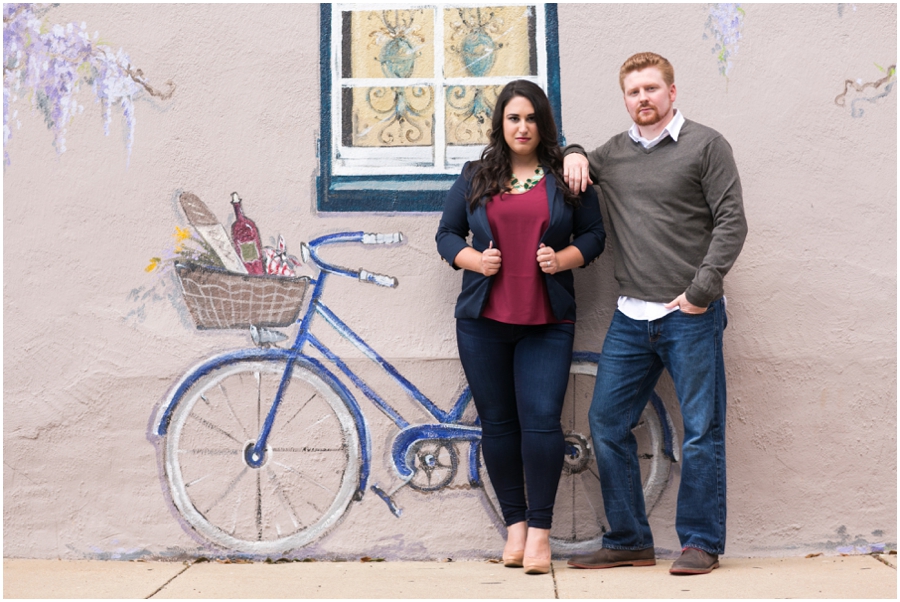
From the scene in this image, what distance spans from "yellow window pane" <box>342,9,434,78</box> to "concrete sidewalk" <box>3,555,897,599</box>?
7.59 feet

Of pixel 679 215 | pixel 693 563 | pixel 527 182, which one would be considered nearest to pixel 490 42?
pixel 527 182

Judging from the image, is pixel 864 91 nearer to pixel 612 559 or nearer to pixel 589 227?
pixel 589 227

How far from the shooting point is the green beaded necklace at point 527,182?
3736mm

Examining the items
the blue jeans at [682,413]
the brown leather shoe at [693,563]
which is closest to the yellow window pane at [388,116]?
the blue jeans at [682,413]

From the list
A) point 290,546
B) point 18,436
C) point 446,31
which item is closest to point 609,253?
point 446,31

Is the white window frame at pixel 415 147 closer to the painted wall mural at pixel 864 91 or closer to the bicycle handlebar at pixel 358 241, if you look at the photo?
the bicycle handlebar at pixel 358 241

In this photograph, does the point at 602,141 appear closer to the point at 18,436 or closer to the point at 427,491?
the point at 427,491

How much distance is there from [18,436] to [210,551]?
3.55ft

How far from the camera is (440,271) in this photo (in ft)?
13.4

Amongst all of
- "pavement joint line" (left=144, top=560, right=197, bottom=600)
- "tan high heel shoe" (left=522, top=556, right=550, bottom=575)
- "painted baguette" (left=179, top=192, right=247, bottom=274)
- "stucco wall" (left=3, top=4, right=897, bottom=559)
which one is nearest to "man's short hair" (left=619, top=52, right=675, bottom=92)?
"stucco wall" (left=3, top=4, right=897, bottom=559)

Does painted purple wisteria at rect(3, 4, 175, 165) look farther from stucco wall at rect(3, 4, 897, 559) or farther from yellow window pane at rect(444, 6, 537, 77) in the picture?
yellow window pane at rect(444, 6, 537, 77)

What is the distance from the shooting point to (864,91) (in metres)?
4.00

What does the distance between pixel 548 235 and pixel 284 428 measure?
1.55 metres

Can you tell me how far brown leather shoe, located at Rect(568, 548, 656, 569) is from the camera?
3768 mm
